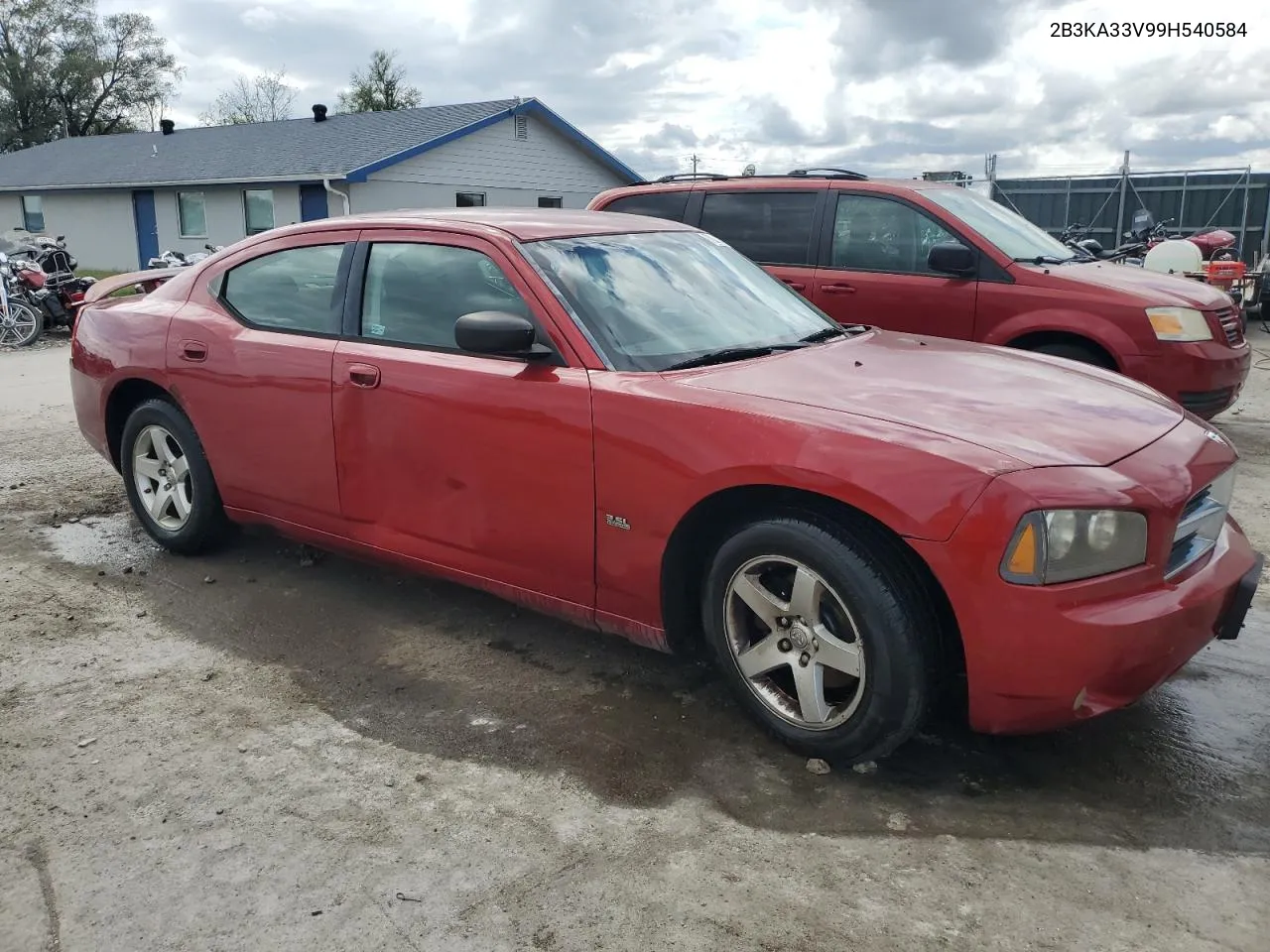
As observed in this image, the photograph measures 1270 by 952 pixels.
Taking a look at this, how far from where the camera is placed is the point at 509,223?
3.90 metres

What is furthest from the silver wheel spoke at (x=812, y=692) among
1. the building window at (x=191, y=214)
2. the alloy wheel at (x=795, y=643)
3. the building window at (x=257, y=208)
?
the building window at (x=191, y=214)

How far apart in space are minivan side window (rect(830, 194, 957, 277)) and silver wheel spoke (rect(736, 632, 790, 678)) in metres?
4.30

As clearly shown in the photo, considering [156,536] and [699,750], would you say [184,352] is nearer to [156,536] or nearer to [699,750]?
[156,536]

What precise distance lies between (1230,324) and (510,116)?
21586 mm

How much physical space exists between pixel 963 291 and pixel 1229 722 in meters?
3.76

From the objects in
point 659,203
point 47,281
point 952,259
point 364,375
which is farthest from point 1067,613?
point 47,281

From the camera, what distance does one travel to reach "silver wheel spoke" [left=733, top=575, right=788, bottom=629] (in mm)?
3039

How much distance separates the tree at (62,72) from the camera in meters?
47.8

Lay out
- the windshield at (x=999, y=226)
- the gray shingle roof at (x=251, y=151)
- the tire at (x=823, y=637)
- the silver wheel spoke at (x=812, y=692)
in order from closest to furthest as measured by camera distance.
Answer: the tire at (x=823, y=637) → the silver wheel spoke at (x=812, y=692) → the windshield at (x=999, y=226) → the gray shingle roof at (x=251, y=151)

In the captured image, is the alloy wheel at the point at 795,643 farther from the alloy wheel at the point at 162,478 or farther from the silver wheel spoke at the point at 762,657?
the alloy wheel at the point at 162,478

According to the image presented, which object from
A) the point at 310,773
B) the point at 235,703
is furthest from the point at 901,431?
the point at 235,703

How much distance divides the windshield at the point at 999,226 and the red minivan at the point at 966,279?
0.05 ft

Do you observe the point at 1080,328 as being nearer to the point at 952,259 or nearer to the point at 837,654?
the point at 952,259

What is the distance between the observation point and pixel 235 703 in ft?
11.6
